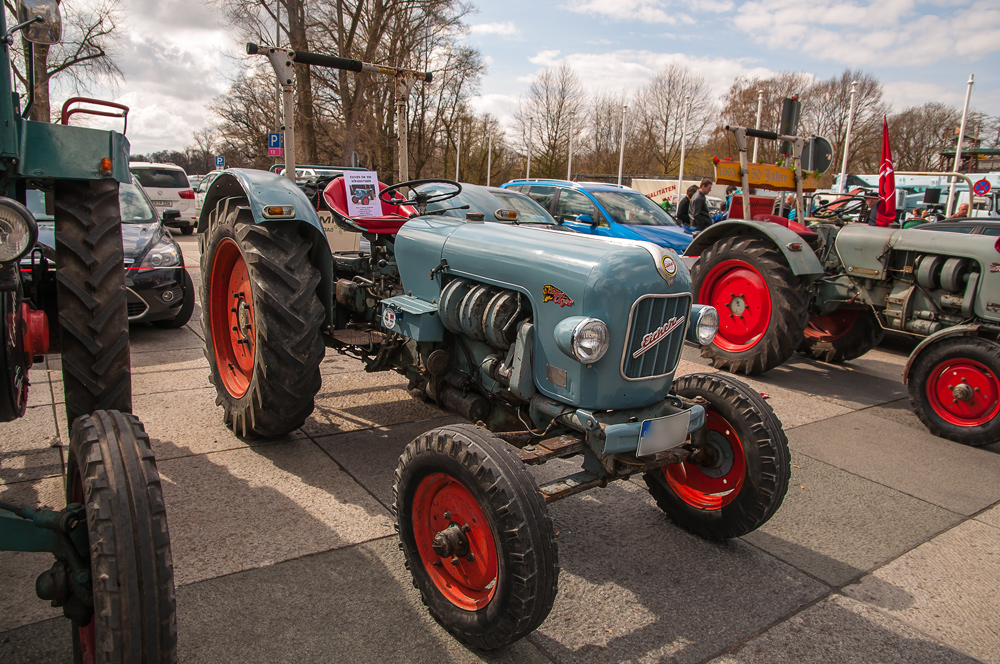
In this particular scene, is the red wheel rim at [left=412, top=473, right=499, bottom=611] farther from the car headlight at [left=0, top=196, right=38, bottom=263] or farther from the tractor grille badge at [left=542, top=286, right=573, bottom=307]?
the car headlight at [left=0, top=196, right=38, bottom=263]

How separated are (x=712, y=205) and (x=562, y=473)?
826 inches

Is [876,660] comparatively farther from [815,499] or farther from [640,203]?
[640,203]

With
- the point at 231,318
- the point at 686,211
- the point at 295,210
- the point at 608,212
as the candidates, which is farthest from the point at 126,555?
the point at 686,211

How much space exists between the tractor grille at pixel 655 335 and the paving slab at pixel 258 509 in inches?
53.8

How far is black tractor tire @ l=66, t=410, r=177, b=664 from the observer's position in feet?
4.61

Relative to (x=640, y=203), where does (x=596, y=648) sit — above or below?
below

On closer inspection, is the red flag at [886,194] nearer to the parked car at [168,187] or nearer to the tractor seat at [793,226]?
the tractor seat at [793,226]

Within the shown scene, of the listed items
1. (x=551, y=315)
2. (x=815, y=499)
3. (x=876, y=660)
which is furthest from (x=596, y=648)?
(x=815, y=499)

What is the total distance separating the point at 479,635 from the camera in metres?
2.16

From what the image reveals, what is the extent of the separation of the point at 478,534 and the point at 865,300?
5.13 meters

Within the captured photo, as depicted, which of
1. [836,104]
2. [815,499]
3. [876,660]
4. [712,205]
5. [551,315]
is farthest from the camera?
[836,104]

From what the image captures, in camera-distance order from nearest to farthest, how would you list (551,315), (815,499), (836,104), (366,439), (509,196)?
(551,315), (815,499), (366,439), (509,196), (836,104)

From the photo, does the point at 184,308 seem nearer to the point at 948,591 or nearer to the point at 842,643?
the point at 842,643

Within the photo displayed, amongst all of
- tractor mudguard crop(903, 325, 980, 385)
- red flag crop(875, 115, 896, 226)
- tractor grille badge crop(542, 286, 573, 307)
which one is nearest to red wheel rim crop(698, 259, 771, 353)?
tractor mudguard crop(903, 325, 980, 385)
